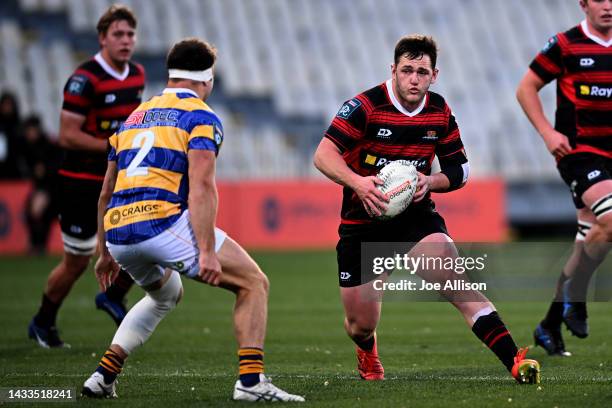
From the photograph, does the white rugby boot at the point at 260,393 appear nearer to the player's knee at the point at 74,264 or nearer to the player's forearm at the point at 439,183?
the player's forearm at the point at 439,183

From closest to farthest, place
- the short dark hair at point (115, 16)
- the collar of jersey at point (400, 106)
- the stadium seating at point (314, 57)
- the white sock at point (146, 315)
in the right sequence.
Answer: the white sock at point (146, 315) → the collar of jersey at point (400, 106) → the short dark hair at point (115, 16) → the stadium seating at point (314, 57)

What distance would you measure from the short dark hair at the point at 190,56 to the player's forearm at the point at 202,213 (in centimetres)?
72

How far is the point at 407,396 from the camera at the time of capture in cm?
610

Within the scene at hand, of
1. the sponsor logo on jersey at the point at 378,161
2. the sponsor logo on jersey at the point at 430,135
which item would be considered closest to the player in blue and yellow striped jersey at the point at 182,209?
the sponsor logo on jersey at the point at 378,161

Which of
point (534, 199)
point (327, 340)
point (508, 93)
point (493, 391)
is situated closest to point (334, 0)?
point (508, 93)

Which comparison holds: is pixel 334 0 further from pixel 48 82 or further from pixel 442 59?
pixel 48 82

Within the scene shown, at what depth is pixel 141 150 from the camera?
19.5ft

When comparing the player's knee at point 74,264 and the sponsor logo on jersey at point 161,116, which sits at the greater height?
the sponsor logo on jersey at point 161,116

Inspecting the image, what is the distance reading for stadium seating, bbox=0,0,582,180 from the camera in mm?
22438

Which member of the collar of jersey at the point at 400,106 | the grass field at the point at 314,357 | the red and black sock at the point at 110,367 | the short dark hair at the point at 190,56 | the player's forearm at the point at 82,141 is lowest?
the grass field at the point at 314,357

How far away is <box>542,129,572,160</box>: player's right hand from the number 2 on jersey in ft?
9.68

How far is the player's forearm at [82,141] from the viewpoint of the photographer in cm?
890

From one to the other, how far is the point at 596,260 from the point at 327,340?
256 centimetres

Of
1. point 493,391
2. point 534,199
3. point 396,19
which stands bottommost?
point 534,199
